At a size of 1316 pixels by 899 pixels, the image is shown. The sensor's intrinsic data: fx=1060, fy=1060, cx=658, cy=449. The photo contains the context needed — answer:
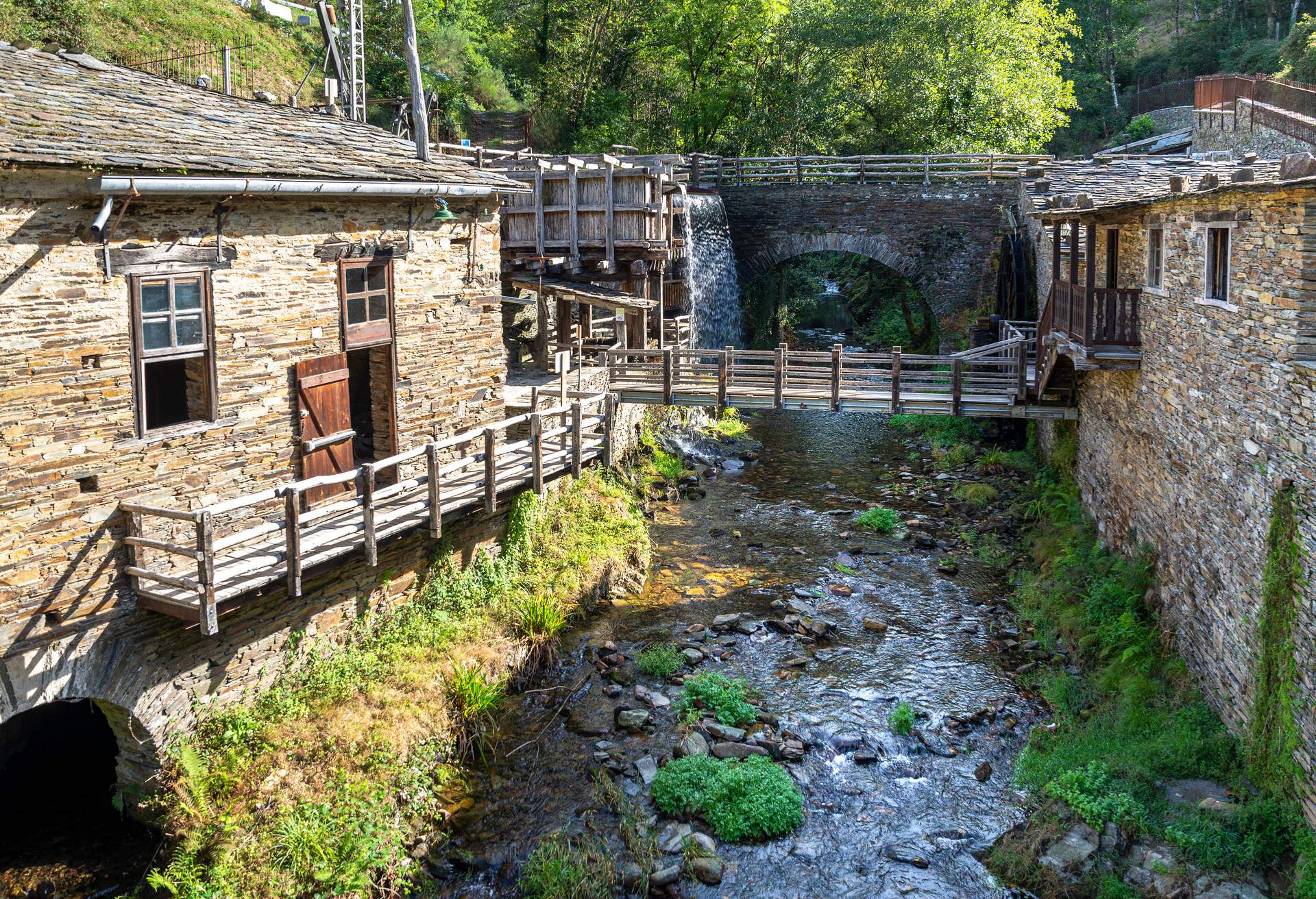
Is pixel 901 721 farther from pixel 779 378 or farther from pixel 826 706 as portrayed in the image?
pixel 779 378

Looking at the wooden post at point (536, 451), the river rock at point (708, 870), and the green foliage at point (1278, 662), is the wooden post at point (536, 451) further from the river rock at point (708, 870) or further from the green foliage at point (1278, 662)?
the green foliage at point (1278, 662)

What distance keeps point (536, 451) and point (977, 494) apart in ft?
32.4

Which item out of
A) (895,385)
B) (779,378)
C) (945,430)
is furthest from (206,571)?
(945,430)

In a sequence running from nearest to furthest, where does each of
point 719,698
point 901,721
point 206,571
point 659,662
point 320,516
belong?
point 206,571
point 320,516
point 901,721
point 719,698
point 659,662

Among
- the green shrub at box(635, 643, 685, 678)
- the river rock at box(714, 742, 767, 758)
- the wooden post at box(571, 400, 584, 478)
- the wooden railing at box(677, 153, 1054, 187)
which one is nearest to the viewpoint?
the river rock at box(714, 742, 767, 758)

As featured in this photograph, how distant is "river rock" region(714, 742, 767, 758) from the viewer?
1128 cm

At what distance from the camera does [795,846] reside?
1005 cm

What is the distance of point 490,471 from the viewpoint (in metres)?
11.9

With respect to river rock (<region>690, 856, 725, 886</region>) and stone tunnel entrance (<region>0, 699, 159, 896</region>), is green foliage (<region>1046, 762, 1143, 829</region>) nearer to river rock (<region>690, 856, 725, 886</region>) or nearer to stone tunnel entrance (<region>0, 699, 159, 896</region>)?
river rock (<region>690, 856, 725, 886</region>)

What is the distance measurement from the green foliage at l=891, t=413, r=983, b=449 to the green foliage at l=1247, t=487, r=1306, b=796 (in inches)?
484

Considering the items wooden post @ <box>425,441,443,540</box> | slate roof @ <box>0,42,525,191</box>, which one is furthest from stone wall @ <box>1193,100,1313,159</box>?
wooden post @ <box>425,441,443,540</box>

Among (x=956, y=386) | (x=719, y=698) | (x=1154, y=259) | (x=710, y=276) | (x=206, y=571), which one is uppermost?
(x=710, y=276)

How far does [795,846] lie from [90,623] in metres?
6.57

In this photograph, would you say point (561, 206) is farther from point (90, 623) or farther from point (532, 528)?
point (90, 623)
